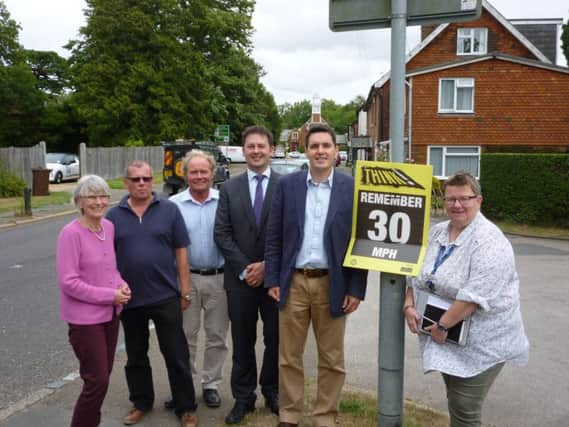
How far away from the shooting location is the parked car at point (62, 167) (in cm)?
2959

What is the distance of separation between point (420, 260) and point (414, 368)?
2592 millimetres

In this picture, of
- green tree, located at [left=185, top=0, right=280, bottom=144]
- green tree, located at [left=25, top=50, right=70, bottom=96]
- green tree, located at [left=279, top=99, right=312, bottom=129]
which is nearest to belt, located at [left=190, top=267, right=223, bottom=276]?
green tree, located at [left=185, top=0, right=280, bottom=144]

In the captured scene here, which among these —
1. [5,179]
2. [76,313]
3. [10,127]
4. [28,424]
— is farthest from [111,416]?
[10,127]

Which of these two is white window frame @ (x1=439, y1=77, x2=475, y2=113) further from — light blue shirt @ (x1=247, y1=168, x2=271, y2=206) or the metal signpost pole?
the metal signpost pole

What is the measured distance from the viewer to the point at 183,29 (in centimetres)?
4397

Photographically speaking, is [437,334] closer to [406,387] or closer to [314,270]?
[314,270]

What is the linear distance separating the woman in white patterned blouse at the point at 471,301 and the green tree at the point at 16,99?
40787mm

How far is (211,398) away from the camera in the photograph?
4.53 metres

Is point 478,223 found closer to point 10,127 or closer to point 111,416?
point 111,416

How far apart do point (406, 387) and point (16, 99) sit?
132ft

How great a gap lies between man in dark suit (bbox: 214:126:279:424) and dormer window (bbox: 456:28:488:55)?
30.0m

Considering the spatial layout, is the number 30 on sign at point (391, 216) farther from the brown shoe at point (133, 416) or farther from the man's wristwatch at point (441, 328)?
the brown shoe at point (133, 416)

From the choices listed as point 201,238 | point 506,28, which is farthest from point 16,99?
point 201,238

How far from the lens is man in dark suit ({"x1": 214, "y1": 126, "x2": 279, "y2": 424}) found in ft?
13.9
